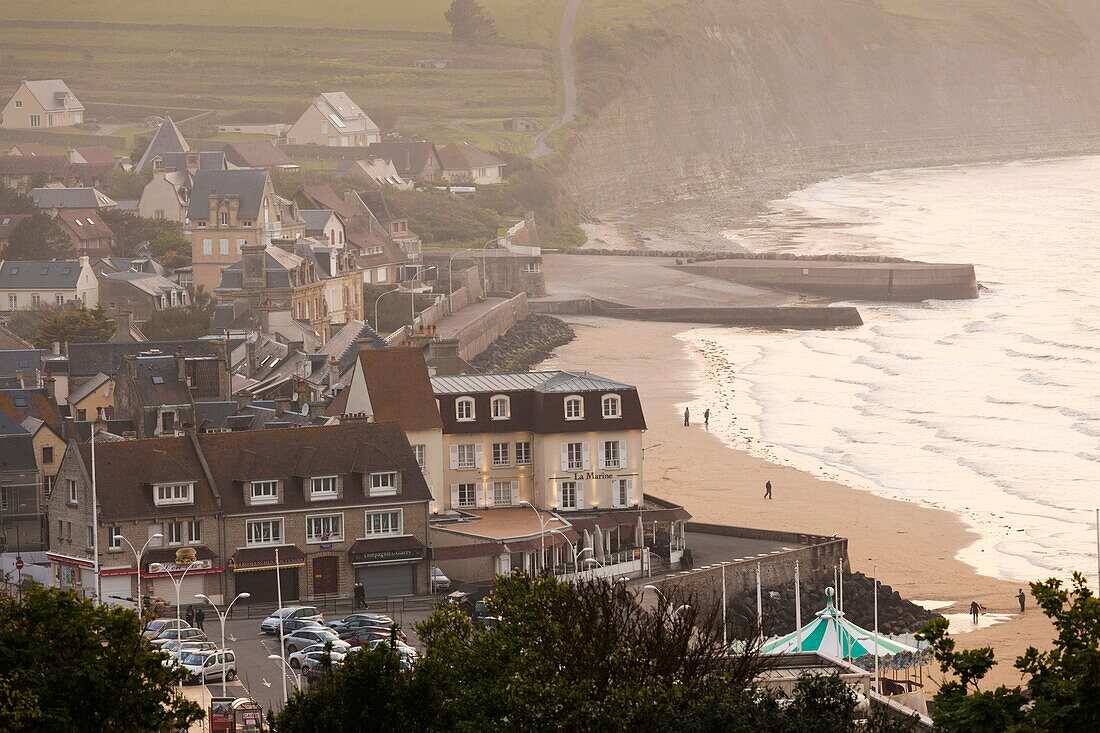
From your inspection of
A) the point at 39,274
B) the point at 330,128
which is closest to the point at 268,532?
the point at 39,274

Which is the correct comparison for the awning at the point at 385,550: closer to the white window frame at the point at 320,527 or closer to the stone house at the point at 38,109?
the white window frame at the point at 320,527

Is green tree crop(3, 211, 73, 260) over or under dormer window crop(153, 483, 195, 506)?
over

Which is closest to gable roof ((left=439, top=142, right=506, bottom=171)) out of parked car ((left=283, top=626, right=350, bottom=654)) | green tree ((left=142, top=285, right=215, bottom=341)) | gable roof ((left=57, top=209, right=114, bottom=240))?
gable roof ((left=57, top=209, right=114, bottom=240))

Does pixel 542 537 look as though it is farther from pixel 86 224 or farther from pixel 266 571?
pixel 86 224

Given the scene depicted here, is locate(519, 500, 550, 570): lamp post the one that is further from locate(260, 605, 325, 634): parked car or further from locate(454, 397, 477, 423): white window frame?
locate(260, 605, 325, 634): parked car

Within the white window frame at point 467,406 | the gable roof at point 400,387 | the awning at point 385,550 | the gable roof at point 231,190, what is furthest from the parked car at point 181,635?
the gable roof at point 231,190
